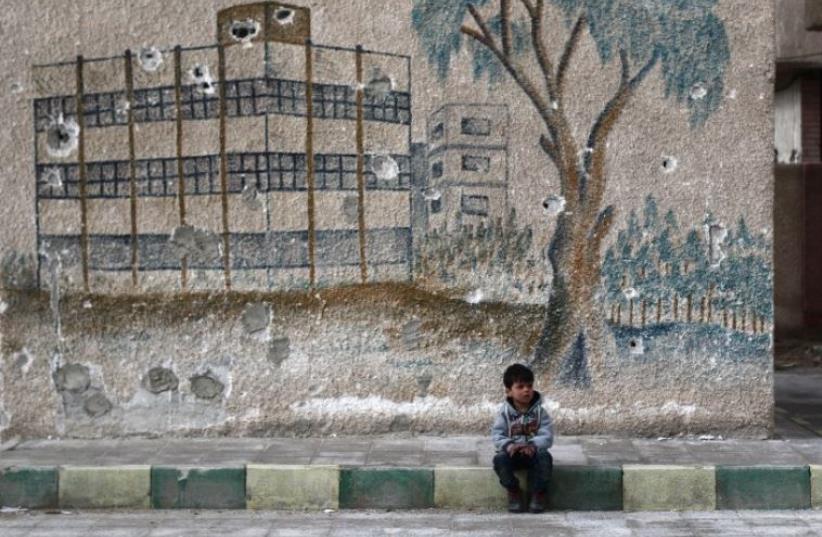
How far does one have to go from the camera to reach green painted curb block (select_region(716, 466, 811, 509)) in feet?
24.7

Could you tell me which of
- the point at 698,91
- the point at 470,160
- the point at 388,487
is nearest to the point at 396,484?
the point at 388,487

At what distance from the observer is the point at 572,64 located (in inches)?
335

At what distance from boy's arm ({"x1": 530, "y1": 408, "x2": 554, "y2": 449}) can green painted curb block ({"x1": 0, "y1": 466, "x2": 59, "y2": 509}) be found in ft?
8.43

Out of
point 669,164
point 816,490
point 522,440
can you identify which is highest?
point 669,164

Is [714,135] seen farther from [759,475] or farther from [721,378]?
[759,475]

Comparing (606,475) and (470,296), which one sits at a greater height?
(470,296)

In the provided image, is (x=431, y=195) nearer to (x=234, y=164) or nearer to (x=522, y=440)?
(x=234, y=164)

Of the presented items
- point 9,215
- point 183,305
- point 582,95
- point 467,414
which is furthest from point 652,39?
point 9,215

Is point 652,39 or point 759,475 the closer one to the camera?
point 759,475

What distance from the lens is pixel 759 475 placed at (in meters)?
7.52

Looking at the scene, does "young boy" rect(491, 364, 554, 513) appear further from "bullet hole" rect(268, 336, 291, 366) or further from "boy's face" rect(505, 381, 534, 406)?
"bullet hole" rect(268, 336, 291, 366)

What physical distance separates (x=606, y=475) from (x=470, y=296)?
152 cm

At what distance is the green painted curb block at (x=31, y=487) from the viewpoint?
7.66 meters

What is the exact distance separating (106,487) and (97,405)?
41.6 inches
